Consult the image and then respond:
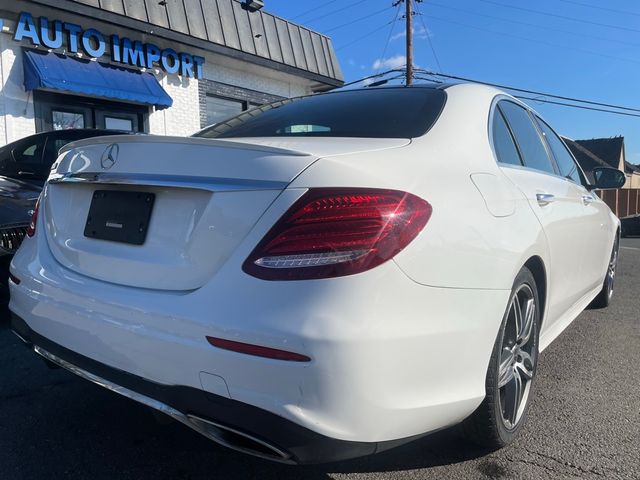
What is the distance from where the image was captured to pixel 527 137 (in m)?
3.10

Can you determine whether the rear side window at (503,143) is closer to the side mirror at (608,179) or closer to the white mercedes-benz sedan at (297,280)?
the white mercedes-benz sedan at (297,280)

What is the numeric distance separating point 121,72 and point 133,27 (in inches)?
33.4

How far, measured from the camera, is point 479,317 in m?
1.85

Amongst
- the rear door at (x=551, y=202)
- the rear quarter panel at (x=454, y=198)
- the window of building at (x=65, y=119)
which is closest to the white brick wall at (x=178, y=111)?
the window of building at (x=65, y=119)

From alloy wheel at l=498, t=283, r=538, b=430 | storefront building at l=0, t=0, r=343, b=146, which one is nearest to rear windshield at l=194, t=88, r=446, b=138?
alloy wheel at l=498, t=283, r=538, b=430

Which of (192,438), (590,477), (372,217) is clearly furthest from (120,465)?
(590,477)

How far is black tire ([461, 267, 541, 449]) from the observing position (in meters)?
2.03

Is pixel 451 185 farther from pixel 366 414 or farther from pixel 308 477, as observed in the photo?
pixel 308 477

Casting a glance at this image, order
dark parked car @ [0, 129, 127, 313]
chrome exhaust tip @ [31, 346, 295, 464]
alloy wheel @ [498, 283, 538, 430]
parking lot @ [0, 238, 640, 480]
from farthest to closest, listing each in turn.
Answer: dark parked car @ [0, 129, 127, 313] → alloy wheel @ [498, 283, 538, 430] → parking lot @ [0, 238, 640, 480] → chrome exhaust tip @ [31, 346, 295, 464]

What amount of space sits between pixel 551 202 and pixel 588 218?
3.17ft

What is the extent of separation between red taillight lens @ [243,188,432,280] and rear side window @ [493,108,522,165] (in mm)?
1022

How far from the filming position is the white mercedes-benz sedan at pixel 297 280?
1547 millimetres

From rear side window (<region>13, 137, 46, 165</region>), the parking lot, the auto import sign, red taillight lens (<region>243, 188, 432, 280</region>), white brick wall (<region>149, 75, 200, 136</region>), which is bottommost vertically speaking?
the parking lot

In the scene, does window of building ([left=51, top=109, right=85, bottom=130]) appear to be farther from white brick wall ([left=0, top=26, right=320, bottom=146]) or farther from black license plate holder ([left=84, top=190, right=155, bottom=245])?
black license plate holder ([left=84, top=190, right=155, bottom=245])
